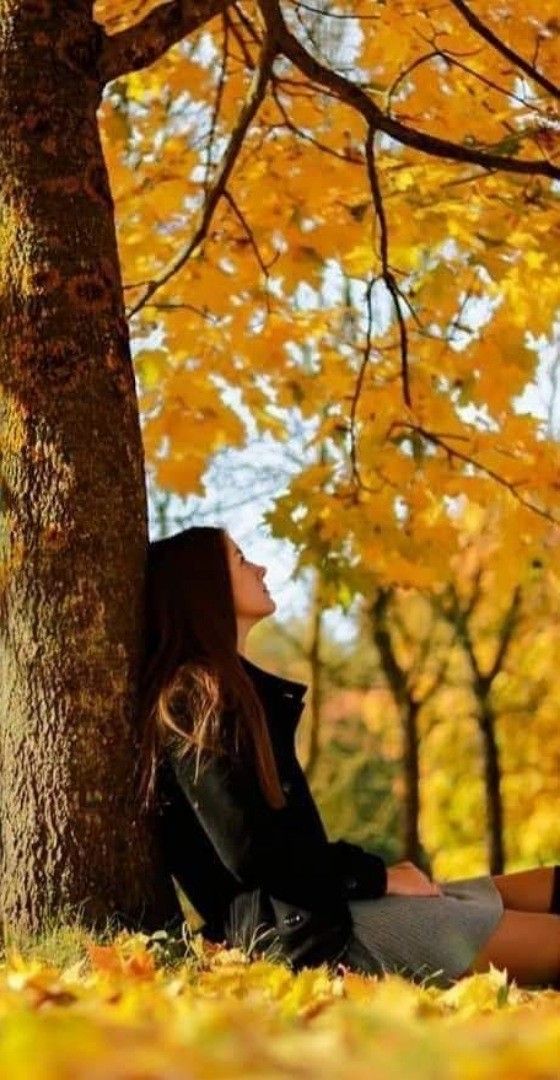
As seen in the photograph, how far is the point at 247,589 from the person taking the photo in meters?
3.76

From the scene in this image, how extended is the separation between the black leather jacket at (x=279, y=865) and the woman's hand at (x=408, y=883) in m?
0.06

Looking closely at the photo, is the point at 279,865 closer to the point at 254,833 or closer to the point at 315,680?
the point at 254,833

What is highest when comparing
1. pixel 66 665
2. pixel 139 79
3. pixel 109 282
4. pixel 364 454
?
pixel 139 79

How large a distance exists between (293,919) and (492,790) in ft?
28.7

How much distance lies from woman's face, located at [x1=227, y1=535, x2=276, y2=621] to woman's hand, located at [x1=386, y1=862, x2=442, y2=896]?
0.65 m

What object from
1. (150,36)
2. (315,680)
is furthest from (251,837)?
(315,680)

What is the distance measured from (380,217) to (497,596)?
8.32 metres

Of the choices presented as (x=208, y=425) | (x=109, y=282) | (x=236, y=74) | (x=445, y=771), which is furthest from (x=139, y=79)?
(x=445, y=771)

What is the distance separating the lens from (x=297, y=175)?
5.81m

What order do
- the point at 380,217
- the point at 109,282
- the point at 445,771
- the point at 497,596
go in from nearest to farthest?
1. the point at 109,282
2. the point at 380,217
3. the point at 497,596
4. the point at 445,771

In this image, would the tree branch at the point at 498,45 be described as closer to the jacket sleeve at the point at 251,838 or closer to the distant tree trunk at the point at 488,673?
the jacket sleeve at the point at 251,838

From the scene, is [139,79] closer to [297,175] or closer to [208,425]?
[297,175]

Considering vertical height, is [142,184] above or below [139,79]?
below

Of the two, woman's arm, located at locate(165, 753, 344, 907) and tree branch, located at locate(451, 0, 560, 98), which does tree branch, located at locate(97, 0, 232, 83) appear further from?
woman's arm, located at locate(165, 753, 344, 907)
